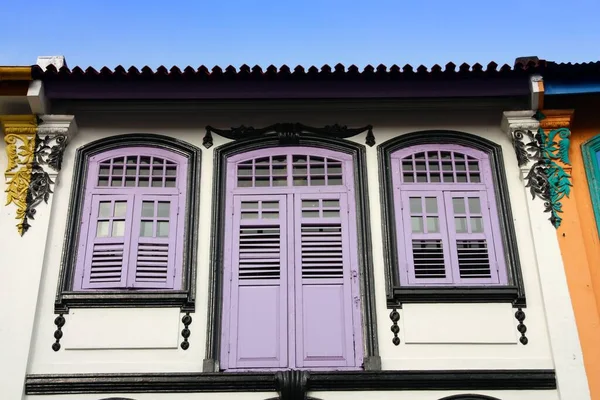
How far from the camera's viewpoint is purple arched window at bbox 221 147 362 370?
7.25m

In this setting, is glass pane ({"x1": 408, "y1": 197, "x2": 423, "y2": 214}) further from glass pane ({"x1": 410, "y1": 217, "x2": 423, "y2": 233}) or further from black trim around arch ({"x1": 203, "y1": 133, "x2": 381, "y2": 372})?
black trim around arch ({"x1": 203, "y1": 133, "x2": 381, "y2": 372})

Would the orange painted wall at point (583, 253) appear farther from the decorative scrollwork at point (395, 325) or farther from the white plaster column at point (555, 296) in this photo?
the decorative scrollwork at point (395, 325)

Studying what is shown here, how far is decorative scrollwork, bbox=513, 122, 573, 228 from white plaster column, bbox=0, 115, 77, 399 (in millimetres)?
4613

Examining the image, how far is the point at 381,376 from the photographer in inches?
277

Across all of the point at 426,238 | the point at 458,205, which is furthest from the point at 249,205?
the point at 458,205

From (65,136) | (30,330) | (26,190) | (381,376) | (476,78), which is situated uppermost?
(476,78)

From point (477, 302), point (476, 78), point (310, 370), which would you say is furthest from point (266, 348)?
point (476, 78)

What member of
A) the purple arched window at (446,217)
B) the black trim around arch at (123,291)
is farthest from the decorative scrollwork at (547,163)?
the black trim around arch at (123,291)

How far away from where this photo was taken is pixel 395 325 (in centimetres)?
732

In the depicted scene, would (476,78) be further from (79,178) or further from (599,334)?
(79,178)

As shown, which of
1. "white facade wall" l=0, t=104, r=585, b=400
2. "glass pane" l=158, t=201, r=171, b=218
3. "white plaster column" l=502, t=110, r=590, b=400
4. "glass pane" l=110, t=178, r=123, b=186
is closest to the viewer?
"white plaster column" l=502, t=110, r=590, b=400

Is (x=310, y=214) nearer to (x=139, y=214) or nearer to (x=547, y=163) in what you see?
(x=139, y=214)

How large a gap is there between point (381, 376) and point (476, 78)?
320cm

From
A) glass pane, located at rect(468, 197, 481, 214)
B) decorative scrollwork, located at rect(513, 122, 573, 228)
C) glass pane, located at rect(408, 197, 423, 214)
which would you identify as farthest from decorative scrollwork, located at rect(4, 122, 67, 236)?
decorative scrollwork, located at rect(513, 122, 573, 228)
